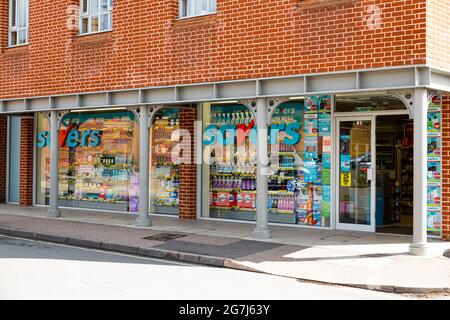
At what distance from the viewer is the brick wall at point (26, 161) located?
1923 cm

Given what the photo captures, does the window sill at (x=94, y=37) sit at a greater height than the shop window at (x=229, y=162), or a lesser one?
greater

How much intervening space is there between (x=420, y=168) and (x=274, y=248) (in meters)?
2.99

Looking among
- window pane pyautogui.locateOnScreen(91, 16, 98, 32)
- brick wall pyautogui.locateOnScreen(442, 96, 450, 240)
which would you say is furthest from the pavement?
window pane pyautogui.locateOnScreen(91, 16, 98, 32)

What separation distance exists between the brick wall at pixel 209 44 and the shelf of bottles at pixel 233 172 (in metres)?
1.93

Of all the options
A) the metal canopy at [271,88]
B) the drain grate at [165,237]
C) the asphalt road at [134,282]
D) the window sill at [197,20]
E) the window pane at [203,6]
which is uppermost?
the window pane at [203,6]

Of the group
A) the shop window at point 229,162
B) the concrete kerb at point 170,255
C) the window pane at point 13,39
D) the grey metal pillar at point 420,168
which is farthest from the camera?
the window pane at point 13,39

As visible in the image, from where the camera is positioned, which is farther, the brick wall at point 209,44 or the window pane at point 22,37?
the window pane at point 22,37

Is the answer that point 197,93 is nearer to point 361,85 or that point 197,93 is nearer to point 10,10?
point 361,85

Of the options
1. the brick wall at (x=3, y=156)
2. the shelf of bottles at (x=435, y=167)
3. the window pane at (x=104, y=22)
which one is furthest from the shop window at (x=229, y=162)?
the brick wall at (x=3, y=156)

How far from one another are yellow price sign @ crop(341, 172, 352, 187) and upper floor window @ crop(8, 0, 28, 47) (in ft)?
34.4

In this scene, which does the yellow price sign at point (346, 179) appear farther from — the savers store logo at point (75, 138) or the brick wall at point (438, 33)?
the savers store logo at point (75, 138)

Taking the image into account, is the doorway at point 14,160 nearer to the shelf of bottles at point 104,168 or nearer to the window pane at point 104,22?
the shelf of bottles at point 104,168

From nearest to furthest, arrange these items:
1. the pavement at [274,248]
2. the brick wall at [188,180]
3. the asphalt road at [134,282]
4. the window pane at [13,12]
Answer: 1. the asphalt road at [134,282]
2. the pavement at [274,248]
3. the brick wall at [188,180]
4. the window pane at [13,12]

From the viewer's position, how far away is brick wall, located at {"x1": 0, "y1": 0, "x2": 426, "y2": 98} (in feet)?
35.2
